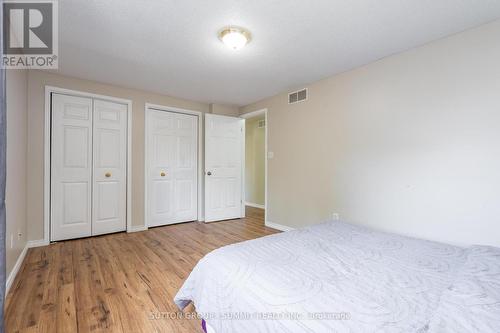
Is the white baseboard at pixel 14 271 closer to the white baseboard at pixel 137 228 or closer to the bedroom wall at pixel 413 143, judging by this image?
the white baseboard at pixel 137 228

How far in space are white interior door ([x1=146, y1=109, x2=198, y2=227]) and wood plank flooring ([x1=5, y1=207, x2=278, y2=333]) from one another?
61cm

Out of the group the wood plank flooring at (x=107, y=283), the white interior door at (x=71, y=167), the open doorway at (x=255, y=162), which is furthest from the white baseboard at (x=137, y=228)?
the open doorway at (x=255, y=162)

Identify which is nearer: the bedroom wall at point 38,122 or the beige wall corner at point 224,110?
the bedroom wall at point 38,122

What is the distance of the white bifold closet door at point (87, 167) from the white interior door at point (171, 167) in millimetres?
417

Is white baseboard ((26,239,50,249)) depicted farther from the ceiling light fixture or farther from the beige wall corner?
the ceiling light fixture

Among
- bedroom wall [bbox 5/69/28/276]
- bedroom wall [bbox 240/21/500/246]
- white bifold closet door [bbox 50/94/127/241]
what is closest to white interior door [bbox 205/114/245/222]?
white bifold closet door [bbox 50/94/127/241]

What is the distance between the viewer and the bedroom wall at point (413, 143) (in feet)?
6.11

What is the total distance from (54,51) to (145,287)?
260cm

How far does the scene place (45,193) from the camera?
2951mm

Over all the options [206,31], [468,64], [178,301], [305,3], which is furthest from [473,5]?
[178,301]

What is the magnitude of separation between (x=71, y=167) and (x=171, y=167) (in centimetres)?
140

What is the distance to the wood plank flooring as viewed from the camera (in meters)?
1.54

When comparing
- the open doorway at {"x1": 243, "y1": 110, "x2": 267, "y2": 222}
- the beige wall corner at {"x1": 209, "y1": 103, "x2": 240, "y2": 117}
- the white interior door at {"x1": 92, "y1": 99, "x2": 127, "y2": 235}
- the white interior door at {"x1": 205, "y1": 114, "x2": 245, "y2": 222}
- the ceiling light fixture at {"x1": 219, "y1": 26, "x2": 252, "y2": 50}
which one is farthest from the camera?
the open doorway at {"x1": 243, "y1": 110, "x2": 267, "y2": 222}

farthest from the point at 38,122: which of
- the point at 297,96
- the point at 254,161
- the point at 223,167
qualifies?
the point at 254,161
